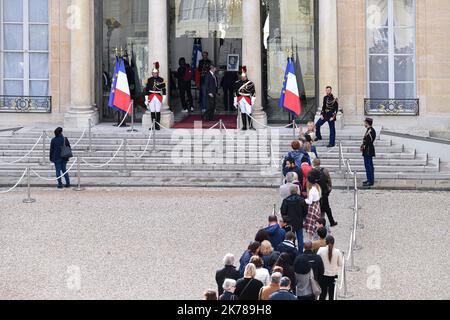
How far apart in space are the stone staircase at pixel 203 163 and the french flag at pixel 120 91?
1145 millimetres

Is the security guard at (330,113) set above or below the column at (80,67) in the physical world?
below

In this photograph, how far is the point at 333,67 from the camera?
2817 cm

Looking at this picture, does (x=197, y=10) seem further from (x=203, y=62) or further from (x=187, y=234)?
(x=187, y=234)

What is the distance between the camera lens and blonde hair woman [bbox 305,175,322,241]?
16.8 m

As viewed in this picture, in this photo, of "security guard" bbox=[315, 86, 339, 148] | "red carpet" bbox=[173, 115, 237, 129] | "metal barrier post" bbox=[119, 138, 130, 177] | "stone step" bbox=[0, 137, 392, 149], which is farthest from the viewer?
"red carpet" bbox=[173, 115, 237, 129]

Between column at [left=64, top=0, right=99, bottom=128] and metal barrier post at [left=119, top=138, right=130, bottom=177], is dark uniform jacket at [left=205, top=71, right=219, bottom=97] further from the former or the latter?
metal barrier post at [left=119, top=138, right=130, bottom=177]

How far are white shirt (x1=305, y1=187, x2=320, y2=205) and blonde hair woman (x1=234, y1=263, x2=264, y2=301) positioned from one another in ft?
16.9

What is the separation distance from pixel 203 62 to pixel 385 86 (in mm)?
6538

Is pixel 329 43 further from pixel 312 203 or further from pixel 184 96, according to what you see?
pixel 312 203

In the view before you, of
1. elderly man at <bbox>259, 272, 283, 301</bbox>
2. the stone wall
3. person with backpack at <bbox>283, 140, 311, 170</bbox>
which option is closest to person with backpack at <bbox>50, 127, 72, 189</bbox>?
person with backpack at <bbox>283, 140, 311, 170</bbox>

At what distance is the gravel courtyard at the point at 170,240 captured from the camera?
585 inches

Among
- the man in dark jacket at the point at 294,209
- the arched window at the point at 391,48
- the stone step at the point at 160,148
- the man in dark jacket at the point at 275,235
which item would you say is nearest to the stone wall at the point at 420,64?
the arched window at the point at 391,48

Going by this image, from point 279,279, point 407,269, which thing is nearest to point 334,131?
point 407,269

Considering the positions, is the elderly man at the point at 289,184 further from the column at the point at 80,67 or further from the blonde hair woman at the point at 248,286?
the column at the point at 80,67
